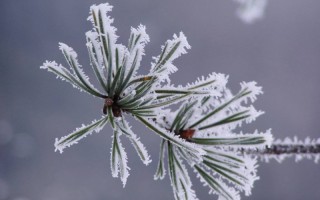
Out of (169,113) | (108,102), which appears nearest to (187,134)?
(169,113)

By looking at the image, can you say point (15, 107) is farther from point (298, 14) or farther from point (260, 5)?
point (260, 5)

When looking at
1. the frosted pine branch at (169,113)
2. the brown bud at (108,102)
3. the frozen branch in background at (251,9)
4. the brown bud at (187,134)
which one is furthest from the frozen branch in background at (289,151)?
the frozen branch in background at (251,9)

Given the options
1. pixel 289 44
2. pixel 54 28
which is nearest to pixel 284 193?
pixel 289 44

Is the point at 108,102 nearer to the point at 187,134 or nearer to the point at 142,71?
the point at 187,134

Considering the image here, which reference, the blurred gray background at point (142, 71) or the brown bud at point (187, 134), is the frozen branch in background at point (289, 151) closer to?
the brown bud at point (187, 134)

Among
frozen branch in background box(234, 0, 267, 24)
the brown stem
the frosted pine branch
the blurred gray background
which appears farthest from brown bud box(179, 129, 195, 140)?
the blurred gray background

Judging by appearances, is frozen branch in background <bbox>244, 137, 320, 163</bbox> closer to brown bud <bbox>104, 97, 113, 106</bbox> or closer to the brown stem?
the brown stem
